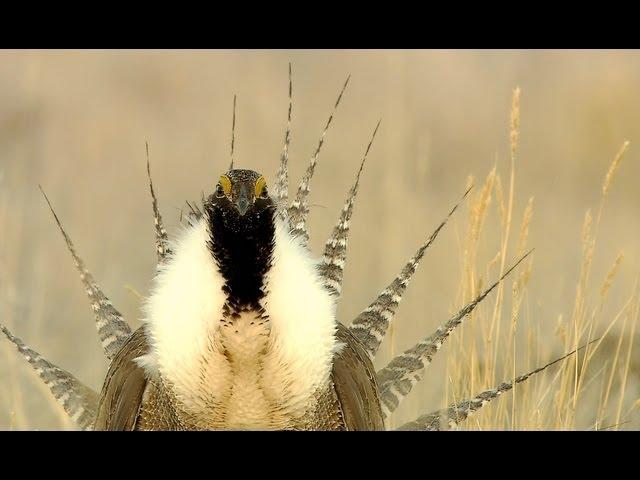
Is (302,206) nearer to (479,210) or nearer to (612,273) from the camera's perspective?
(479,210)

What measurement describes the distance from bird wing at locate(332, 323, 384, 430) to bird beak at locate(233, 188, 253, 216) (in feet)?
1.30

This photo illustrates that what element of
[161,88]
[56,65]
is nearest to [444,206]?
[161,88]

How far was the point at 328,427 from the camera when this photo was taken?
2209 mm

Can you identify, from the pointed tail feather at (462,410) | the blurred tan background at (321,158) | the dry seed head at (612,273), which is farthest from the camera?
the blurred tan background at (321,158)

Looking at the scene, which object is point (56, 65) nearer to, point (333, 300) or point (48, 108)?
point (48, 108)

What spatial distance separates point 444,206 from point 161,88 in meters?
3.12

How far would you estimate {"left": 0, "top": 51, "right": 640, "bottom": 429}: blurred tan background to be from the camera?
16.6 feet

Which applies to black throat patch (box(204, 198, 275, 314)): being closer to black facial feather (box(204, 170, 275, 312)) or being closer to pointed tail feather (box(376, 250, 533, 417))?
black facial feather (box(204, 170, 275, 312))

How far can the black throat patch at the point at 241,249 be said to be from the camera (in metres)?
1.97

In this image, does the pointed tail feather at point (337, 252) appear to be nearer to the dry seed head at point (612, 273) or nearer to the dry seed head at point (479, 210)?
the dry seed head at point (479, 210)

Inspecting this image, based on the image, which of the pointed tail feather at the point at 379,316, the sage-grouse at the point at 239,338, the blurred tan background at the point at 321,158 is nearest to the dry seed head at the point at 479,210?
the pointed tail feather at the point at 379,316

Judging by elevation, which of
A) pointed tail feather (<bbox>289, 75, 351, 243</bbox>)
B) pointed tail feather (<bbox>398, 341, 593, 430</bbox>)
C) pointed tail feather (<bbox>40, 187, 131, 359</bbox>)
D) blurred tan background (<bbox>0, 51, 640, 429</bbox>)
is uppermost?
blurred tan background (<bbox>0, 51, 640, 429</bbox>)

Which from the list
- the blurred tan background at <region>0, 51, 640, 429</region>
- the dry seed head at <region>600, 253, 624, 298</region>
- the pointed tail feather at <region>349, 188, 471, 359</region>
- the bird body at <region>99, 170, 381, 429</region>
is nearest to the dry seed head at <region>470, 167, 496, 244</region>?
the pointed tail feather at <region>349, 188, 471, 359</region>

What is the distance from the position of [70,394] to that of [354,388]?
0.69 m
